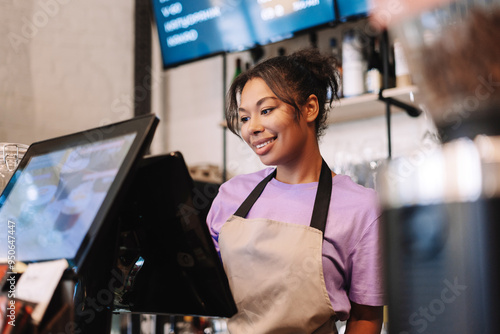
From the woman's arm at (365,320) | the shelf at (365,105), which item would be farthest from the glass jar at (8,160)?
the shelf at (365,105)

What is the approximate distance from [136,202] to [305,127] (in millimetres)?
592

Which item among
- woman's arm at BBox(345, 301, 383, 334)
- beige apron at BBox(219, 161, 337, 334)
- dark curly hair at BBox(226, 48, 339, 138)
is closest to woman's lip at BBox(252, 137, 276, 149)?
dark curly hair at BBox(226, 48, 339, 138)

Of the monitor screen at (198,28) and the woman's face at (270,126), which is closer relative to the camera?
the woman's face at (270,126)

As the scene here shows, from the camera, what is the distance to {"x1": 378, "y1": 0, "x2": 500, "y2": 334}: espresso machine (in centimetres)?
33

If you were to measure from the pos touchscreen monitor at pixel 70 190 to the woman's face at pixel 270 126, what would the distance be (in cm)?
54

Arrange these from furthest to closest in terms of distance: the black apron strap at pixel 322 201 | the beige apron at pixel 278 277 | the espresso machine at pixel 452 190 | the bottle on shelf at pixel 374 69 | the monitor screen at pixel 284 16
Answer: the monitor screen at pixel 284 16 < the bottle on shelf at pixel 374 69 < the black apron strap at pixel 322 201 < the beige apron at pixel 278 277 < the espresso machine at pixel 452 190

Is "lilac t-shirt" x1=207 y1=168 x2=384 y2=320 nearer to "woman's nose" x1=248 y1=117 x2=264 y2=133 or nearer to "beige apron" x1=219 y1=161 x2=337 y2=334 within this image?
"beige apron" x1=219 y1=161 x2=337 y2=334

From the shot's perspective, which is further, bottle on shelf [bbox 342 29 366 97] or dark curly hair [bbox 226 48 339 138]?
bottle on shelf [bbox 342 29 366 97]

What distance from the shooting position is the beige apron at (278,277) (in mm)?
1100

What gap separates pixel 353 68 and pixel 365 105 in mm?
173

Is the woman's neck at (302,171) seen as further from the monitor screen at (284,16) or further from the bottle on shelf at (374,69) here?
the monitor screen at (284,16)

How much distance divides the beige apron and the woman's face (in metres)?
0.19

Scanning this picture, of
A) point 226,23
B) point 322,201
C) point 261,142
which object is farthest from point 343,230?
point 226,23

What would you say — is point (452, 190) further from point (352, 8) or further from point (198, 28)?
point (198, 28)
